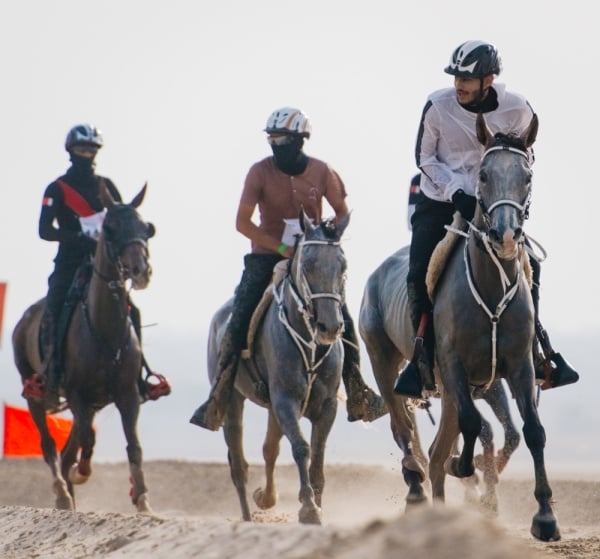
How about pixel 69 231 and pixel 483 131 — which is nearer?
pixel 483 131

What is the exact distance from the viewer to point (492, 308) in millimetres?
13047

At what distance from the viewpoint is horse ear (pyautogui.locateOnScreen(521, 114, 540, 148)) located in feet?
42.3

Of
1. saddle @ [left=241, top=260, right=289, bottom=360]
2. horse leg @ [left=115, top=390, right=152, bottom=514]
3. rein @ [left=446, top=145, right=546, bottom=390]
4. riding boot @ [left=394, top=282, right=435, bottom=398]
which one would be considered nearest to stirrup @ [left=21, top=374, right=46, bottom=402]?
horse leg @ [left=115, top=390, right=152, bottom=514]

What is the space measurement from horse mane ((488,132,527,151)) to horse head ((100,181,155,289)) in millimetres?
5702

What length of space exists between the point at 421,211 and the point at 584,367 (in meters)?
131

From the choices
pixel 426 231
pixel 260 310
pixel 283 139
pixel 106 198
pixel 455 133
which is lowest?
pixel 260 310

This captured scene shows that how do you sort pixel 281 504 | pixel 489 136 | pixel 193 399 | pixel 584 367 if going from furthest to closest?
pixel 584 367, pixel 193 399, pixel 281 504, pixel 489 136

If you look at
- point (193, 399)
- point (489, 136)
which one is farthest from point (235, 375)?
point (193, 399)

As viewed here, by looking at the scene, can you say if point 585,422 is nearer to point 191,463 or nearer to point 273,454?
point 191,463

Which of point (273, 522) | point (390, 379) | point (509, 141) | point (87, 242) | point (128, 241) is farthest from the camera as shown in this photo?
point (87, 242)

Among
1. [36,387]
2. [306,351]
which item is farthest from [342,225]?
[36,387]

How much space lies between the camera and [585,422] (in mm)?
109562

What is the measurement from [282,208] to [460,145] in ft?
9.46

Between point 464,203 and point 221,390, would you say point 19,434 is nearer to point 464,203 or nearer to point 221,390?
point 221,390
